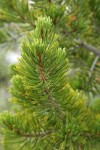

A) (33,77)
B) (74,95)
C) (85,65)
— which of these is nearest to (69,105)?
(74,95)

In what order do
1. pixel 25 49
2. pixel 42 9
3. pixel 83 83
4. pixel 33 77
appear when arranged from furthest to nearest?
pixel 83 83
pixel 42 9
pixel 33 77
pixel 25 49

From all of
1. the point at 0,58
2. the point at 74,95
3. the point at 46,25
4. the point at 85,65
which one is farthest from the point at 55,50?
the point at 0,58

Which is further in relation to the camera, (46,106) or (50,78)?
(46,106)

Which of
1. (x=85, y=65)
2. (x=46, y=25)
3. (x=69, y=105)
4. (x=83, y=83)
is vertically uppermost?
(x=85, y=65)

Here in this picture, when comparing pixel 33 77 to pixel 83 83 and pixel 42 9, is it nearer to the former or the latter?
pixel 42 9

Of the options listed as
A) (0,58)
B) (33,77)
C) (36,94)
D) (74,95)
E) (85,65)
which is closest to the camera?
(33,77)

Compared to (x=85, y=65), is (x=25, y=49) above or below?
below

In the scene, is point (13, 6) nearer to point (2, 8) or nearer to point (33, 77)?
point (2, 8)

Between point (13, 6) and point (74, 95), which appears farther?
point (13, 6)
